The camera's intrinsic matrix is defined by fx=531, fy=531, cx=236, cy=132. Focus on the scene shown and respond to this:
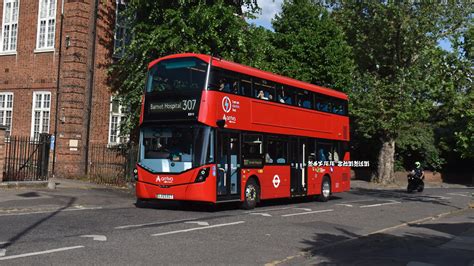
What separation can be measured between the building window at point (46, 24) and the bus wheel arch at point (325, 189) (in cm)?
1392

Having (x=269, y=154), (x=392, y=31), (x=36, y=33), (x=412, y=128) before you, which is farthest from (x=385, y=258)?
(x=412, y=128)

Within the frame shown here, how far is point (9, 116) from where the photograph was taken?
26.3 meters

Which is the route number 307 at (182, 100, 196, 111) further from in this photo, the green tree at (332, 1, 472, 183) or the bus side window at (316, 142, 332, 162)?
the green tree at (332, 1, 472, 183)

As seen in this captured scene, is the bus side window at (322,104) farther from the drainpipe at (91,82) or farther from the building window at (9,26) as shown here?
the building window at (9,26)

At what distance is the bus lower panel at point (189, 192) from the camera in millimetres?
14552

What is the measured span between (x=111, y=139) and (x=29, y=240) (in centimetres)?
1680

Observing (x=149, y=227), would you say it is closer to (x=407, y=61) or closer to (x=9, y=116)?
(x=9, y=116)

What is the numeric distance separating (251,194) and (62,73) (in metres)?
12.2

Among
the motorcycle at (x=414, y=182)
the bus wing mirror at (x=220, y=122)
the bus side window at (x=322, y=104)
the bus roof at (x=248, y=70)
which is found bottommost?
the motorcycle at (x=414, y=182)

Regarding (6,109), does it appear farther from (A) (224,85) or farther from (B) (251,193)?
(B) (251,193)

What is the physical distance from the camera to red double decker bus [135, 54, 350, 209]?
14734mm

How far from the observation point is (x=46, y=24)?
25359mm

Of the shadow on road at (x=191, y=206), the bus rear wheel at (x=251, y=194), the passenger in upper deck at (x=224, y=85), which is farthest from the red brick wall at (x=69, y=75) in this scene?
the passenger in upper deck at (x=224, y=85)

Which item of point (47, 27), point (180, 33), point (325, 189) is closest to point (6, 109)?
point (47, 27)
